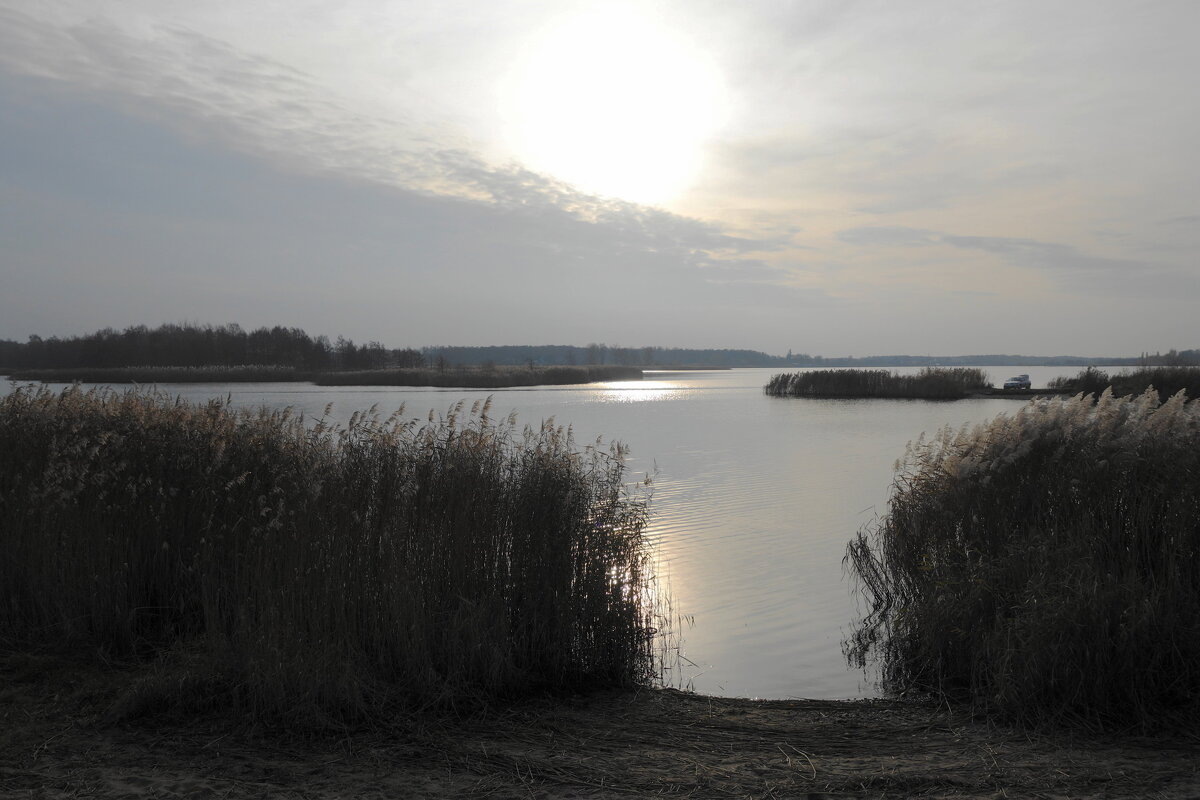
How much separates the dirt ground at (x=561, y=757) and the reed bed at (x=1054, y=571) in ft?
1.29

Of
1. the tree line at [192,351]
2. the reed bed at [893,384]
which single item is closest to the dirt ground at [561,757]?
the reed bed at [893,384]

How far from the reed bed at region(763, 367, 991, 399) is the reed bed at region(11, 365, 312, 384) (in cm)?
5485

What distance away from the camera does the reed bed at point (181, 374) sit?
250ft

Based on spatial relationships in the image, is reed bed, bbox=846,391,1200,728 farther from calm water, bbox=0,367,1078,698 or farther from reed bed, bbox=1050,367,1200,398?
reed bed, bbox=1050,367,1200,398

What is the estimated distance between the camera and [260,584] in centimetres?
566

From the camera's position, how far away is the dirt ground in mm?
4207

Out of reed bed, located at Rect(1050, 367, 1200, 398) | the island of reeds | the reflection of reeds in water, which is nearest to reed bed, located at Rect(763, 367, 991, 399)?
reed bed, located at Rect(1050, 367, 1200, 398)

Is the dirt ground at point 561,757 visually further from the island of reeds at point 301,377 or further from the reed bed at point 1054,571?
the island of reeds at point 301,377

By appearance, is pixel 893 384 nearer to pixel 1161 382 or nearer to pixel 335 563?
pixel 1161 382

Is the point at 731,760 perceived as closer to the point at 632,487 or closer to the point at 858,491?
the point at 632,487

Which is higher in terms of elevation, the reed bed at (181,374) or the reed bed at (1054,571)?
the reed bed at (181,374)

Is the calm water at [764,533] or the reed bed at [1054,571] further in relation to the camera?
the calm water at [764,533]

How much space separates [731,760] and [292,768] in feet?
8.06

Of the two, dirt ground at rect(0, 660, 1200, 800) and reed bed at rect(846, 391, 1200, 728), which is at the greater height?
reed bed at rect(846, 391, 1200, 728)
